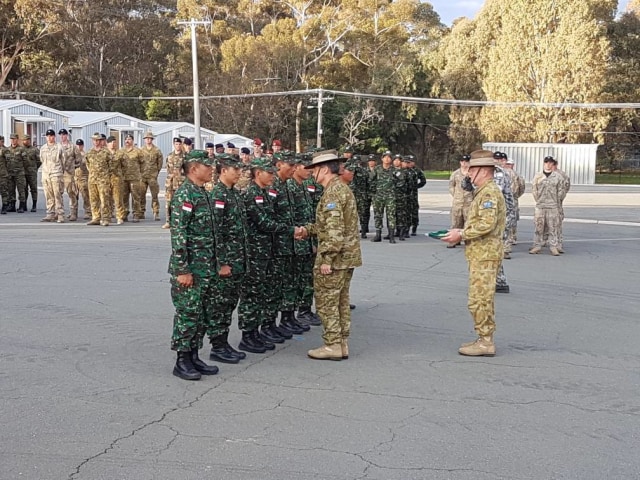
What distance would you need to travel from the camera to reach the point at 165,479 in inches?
175

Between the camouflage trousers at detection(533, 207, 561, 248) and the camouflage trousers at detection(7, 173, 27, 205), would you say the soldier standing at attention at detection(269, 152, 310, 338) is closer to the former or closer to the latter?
the camouflage trousers at detection(533, 207, 561, 248)

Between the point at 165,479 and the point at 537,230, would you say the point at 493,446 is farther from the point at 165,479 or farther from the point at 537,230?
the point at 537,230

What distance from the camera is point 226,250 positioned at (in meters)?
6.59

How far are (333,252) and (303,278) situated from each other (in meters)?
1.29

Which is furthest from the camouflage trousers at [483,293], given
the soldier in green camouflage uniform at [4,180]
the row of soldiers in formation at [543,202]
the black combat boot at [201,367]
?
the soldier in green camouflage uniform at [4,180]

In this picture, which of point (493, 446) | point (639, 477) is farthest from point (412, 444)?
point (639, 477)

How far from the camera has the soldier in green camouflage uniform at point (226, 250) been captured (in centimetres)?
648

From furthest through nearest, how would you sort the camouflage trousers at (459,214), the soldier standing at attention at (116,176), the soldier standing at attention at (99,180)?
the soldier standing at attention at (116,176) < the soldier standing at attention at (99,180) < the camouflage trousers at (459,214)

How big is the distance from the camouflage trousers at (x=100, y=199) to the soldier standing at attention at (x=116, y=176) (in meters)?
0.14

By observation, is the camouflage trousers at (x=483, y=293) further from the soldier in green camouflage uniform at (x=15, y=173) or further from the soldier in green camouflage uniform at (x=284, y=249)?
the soldier in green camouflage uniform at (x=15, y=173)

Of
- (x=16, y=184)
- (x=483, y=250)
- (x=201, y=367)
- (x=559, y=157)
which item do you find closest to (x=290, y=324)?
(x=201, y=367)

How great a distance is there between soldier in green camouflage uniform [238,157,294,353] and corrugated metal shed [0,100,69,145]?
4085 centimetres

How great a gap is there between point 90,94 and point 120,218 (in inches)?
2069

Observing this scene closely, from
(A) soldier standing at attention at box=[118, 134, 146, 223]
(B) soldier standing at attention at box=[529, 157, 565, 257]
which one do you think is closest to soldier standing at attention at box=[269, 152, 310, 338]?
(B) soldier standing at attention at box=[529, 157, 565, 257]
